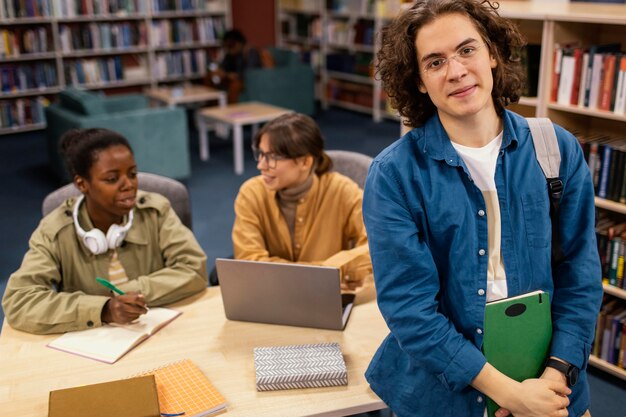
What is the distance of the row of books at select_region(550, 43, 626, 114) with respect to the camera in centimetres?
264

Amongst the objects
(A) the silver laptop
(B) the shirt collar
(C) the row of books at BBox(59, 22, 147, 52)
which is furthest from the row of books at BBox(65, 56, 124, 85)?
(B) the shirt collar

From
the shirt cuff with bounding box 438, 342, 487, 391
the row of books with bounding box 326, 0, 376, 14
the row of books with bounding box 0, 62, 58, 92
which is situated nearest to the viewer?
the shirt cuff with bounding box 438, 342, 487, 391

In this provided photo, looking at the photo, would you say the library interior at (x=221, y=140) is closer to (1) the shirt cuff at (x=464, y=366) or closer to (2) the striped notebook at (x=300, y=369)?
(2) the striped notebook at (x=300, y=369)

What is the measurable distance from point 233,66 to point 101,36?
1569 mm

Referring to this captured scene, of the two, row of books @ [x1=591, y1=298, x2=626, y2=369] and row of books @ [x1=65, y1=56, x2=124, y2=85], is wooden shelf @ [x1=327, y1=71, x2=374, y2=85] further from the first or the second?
row of books @ [x1=591, y1=298, x2=626, y2=369]

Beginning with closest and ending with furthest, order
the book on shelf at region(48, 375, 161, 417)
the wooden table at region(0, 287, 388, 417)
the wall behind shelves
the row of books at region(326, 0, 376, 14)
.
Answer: the book on shelf at region(48, 375, 161, 417) → the wooden table at region(0, 287, 388, 417) → the row of books at region(326, 0, 376, 14) → the wall behind shelves

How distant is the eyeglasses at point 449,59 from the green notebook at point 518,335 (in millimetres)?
463

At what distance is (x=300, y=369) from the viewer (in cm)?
165

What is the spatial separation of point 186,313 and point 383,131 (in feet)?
18.5

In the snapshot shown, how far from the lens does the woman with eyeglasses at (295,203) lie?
2.37 metres

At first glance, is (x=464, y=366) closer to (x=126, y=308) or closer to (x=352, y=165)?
(x=126, y=308)

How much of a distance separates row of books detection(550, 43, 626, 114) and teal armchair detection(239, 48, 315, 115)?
5.01 metres

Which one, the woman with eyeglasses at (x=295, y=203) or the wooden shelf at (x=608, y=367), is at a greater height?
the woman with eyeglasses at (x=295, y=203)

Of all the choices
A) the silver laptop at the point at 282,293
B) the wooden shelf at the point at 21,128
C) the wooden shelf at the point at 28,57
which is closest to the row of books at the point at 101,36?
the wooden shelf at the point at 28,57
